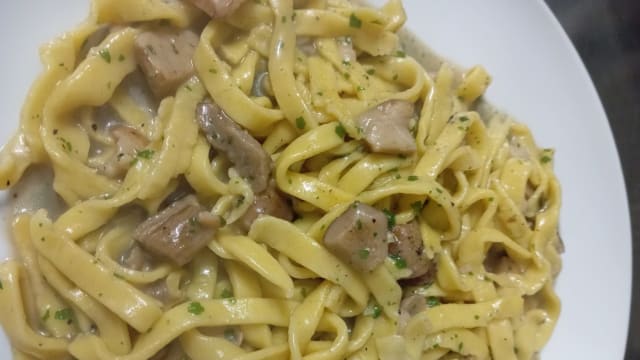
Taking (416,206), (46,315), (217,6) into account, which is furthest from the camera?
(416,206)

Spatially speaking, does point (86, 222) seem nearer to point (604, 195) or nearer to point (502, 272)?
point (502, 272)

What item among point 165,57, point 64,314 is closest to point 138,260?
point 64,314

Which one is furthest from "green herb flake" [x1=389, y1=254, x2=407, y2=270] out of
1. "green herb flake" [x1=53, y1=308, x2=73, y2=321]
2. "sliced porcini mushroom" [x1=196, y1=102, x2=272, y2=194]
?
"green herb flake" [x1=53, y1=308, x2=73, y2=321]

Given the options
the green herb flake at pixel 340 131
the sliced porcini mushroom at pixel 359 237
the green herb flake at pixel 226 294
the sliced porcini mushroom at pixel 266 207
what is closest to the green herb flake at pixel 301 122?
the green herb flake at pixel 340 131

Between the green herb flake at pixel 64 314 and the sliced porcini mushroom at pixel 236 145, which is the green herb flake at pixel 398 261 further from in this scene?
the green herb flake at pixel 64 314

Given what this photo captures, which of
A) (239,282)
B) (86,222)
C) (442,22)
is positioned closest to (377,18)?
(442,22)

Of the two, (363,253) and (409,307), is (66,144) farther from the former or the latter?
(409,307)

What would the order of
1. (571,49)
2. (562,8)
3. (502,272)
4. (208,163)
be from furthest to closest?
1. (562,8)
2. (571,49)
3. (502,272)
4. (208,163)
